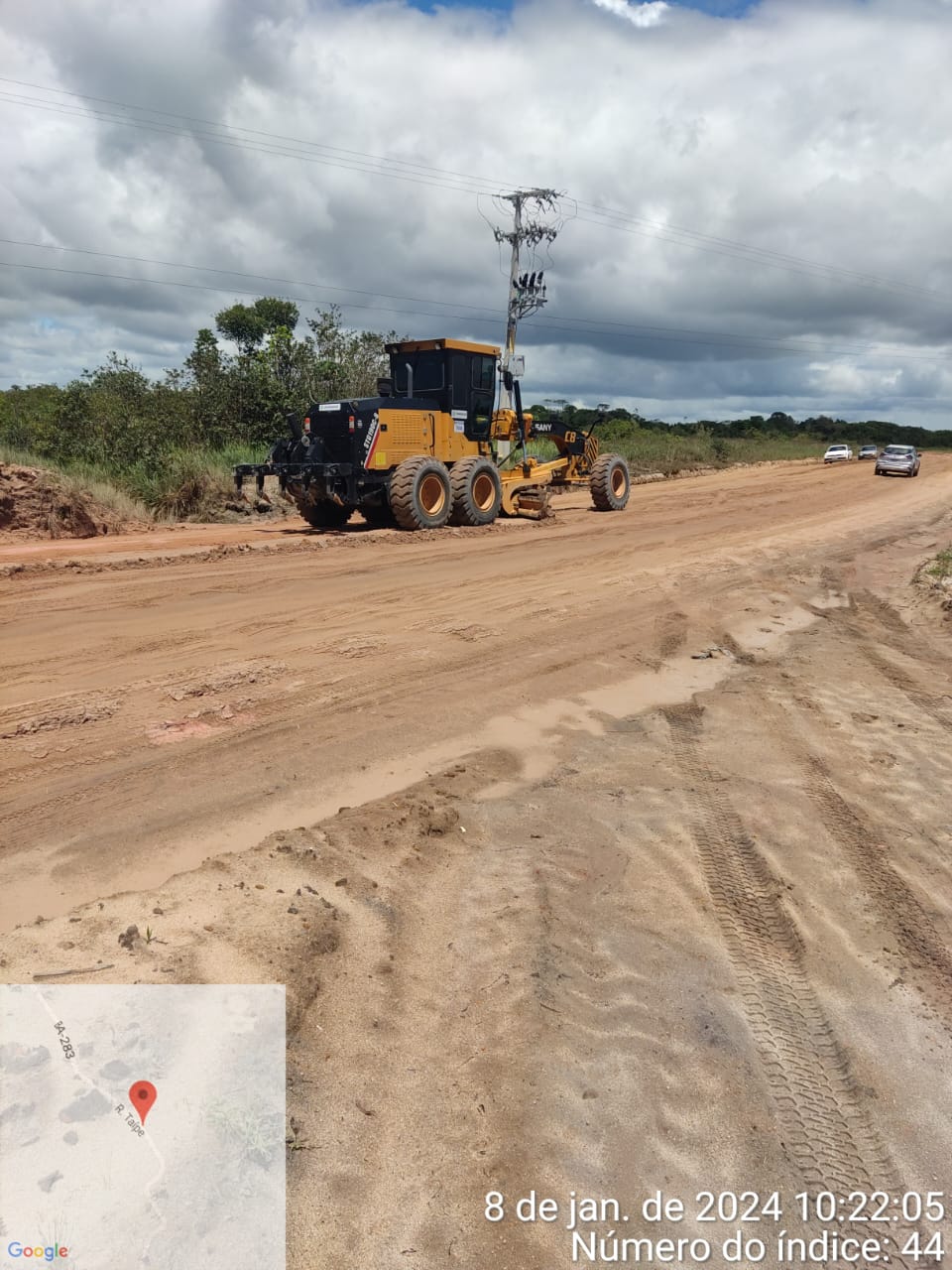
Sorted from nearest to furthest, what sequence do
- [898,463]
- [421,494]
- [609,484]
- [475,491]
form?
[421,494] → [475,491] → [609,484] → [898,463]

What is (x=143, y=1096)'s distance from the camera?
102 inches

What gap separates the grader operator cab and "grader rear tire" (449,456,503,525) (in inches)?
0.7

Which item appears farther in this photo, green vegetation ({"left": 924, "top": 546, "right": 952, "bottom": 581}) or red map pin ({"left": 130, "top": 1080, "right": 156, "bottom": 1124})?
green vegetation ({"left": 924, "top": 546, "right": 952, "bottom": 581})

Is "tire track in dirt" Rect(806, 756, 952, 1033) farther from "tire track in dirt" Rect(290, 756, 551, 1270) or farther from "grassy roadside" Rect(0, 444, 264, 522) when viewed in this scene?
"grassy roadside" Rect(0, 444, 264, 522)

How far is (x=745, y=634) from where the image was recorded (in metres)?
9.02

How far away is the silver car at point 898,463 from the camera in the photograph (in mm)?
36719

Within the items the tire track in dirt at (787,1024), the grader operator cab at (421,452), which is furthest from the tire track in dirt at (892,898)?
the grader operator cab at (421,452)

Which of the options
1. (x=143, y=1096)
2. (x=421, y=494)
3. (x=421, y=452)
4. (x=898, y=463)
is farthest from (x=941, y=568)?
(x=898, y=463)

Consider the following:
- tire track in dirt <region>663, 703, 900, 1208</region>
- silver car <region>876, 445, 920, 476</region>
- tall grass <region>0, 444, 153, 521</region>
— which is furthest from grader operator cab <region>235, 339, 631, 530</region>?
silver car <region>876, 445, 920, 476</region>

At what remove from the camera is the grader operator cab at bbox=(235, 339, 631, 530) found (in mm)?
14203

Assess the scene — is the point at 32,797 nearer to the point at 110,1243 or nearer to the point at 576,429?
the point at 110,1243

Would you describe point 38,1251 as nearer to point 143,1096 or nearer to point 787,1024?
point 143,1096

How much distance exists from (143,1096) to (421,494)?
13.0 meters

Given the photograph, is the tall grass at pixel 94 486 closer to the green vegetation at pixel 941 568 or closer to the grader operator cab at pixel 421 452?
the grader operator cab at pixel 421 452
